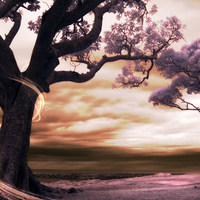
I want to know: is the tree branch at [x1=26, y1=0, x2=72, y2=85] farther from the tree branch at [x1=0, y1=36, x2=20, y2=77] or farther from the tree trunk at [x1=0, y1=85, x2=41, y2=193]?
the tree trunk at [x1=0, y1=85, x2=41, y2=193]

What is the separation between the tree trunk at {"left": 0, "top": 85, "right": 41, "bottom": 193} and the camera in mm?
10957

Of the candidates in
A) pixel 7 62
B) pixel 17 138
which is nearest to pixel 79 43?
pixel 7 62

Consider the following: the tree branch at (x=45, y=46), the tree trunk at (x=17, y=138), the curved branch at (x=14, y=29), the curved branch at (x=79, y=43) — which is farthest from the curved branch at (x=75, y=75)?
the curved branch at (x=14, y=29)

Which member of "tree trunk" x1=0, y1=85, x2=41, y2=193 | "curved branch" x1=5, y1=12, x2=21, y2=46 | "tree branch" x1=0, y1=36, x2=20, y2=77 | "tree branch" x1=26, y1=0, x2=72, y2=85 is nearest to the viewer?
"tree branch" x1=26, y1=0, x2=72, y2=85

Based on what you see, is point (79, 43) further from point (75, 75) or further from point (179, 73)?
point (179, 73)

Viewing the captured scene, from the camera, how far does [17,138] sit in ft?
36.8

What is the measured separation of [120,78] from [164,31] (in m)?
4.54

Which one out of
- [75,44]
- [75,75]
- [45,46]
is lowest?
[75,75]

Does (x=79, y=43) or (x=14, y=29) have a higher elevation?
(x=14, y=29)

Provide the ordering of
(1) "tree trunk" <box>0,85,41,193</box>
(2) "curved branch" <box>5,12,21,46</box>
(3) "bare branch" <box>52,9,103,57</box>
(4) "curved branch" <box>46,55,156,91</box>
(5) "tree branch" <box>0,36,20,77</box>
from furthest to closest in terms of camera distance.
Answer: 1. (2) "curved branch" <box>5,12,21,46</box>
2. (4) "curved branch" <box>46,55,156,91</box>
3. (3) "bare branch" <box>52,9,103,57</box>
4. (5) "tree branch" <box>0,36,20,77</box>
5. (1) "tree trunk" <box>0,85,41,193</box>

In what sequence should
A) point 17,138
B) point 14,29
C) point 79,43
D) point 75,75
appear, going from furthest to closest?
point 14,29 < point 75,75 < point 79,43 < point 17,138

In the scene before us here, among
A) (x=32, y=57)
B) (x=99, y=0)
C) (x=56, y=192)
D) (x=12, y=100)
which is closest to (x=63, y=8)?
(x=99, y=0)

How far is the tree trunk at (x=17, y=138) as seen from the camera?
11.0 m

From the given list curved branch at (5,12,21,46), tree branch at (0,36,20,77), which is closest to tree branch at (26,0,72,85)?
tree branch at (0,36,20,77)
